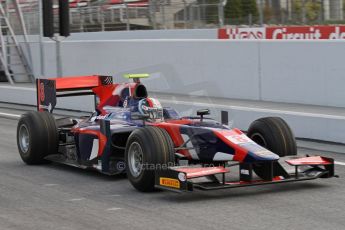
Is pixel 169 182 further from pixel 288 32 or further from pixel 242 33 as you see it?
pixel 242 33

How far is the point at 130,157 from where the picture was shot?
836cm

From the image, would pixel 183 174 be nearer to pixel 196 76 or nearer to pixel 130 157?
pixel 130 157

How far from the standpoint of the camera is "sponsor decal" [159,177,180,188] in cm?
761

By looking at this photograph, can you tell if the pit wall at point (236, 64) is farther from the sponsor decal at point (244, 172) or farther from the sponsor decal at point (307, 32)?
the sponsor decal at point (244, 172)

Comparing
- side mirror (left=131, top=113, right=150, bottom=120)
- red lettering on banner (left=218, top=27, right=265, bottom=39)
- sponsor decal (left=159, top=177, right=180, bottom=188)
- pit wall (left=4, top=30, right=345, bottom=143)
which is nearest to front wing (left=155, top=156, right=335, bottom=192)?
sponsor decal (left=159, top=177, right=180, bottom=188)

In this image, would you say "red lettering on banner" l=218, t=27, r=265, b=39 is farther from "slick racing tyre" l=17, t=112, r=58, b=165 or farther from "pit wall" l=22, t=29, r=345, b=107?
"slick racing tyre" l=17, t=112, r=58, b=165

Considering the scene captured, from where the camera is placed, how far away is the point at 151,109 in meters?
9.15

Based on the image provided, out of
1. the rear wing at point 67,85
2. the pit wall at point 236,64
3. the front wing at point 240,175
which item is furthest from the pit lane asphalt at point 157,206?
the pit wall at point 236,64

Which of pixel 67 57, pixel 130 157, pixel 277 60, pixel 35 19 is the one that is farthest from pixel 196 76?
pixel 35 19

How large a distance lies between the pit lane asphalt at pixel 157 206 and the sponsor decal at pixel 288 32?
8.96 m

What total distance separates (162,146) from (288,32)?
11819mm

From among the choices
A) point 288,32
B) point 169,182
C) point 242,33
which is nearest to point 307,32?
point 288,32

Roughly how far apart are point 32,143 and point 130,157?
2.19m

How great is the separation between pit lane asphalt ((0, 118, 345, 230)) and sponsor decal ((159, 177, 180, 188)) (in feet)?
0.54
